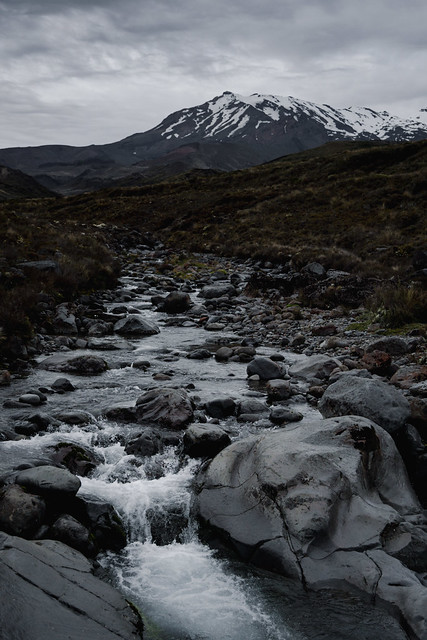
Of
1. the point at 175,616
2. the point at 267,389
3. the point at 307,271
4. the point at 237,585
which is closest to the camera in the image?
the point at 175,616

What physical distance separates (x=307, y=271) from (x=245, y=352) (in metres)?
9.53

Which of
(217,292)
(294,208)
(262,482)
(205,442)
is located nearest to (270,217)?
(294,208)

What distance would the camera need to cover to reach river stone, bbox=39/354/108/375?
11.1 metres

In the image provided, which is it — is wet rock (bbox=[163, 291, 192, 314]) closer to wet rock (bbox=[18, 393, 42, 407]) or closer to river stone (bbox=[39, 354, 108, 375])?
river stone (bbox=[39, 354, 108, 375])

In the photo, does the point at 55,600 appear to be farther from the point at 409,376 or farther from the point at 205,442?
the point at 409,376

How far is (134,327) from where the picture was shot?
1488 cm

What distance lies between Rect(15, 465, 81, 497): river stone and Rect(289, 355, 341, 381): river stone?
5.87 meters

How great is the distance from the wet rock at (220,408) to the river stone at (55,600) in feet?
13.6

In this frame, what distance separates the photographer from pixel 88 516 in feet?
19.2

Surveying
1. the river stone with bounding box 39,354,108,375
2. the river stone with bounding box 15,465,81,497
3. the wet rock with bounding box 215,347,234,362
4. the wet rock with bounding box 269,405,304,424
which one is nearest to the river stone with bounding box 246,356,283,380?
the wet rock with bounding box 215,347,234,362

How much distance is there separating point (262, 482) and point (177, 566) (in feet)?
4.38

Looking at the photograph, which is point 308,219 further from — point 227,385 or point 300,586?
point 300,586

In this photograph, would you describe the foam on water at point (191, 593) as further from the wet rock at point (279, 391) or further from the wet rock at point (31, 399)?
the wet rock at point (279, 391)

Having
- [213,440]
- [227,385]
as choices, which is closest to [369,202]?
[227,385]
